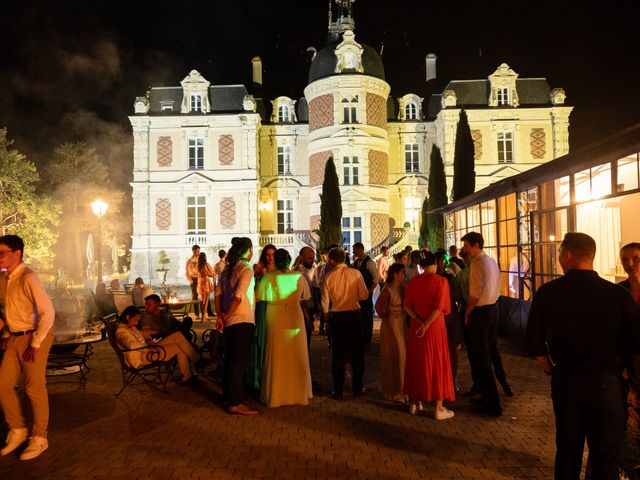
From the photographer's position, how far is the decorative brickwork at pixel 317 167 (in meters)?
32.2

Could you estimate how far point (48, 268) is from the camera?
36.3 metres

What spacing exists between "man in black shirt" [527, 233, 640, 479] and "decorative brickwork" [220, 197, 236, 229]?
1207 inches

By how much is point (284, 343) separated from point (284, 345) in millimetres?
25

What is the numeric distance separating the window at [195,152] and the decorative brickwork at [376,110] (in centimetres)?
1056

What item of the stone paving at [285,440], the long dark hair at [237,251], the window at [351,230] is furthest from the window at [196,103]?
the long dark hair at [237,251]

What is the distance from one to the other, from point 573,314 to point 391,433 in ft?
9.49

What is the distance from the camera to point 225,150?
33562mm

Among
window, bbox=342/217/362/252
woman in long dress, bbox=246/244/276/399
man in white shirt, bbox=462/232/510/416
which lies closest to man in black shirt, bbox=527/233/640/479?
man in white shirt, bbox=462/232/510/416

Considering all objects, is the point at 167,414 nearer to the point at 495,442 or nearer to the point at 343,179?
the point at 495,442

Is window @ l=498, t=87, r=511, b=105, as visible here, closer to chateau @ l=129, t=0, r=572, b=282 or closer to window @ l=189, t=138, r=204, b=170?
chateau @ l=129, t=0, r=572, b=282

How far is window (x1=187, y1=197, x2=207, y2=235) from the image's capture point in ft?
110

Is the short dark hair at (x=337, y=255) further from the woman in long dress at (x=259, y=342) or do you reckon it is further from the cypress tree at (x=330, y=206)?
the cypress tree at (x=330, y=206)

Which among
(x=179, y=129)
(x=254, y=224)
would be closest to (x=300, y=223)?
(x=254, y=224)

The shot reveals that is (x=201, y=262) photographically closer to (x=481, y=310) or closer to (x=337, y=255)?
(x=337, y=255)
